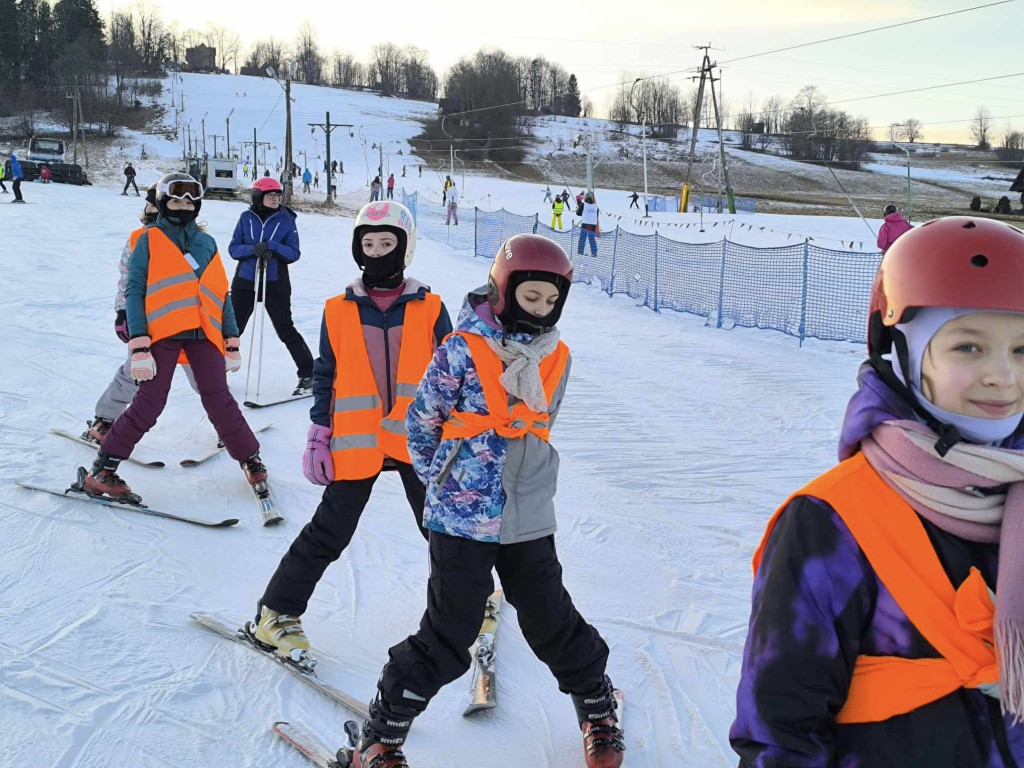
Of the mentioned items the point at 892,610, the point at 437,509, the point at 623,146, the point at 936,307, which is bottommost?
the point at 437,509

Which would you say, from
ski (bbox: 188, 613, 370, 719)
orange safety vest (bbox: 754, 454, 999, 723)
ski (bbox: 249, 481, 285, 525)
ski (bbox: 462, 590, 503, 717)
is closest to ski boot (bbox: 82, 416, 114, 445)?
ski (bbox: 249, 481, 285, 525)

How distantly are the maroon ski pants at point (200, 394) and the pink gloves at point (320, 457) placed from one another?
167cm

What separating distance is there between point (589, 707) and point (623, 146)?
8786cm

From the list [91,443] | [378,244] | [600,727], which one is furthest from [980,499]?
[91,443]

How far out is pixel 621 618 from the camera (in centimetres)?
366

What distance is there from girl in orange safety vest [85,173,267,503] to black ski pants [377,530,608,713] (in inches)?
101

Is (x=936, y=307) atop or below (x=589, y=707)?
atop

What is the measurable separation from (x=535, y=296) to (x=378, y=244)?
1.05 meters

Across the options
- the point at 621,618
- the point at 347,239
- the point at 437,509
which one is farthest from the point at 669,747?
the point at 347,239

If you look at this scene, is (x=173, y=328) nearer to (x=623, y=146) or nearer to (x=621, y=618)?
(x=621, y=618)

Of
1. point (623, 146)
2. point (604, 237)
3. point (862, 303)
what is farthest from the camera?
point (623, 146)

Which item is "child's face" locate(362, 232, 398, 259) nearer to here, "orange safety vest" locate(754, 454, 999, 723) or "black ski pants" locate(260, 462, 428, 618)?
"black ski pants" locate(260, 462, 428, 618)

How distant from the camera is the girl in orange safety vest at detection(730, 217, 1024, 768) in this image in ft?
4.08

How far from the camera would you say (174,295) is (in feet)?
14.8
